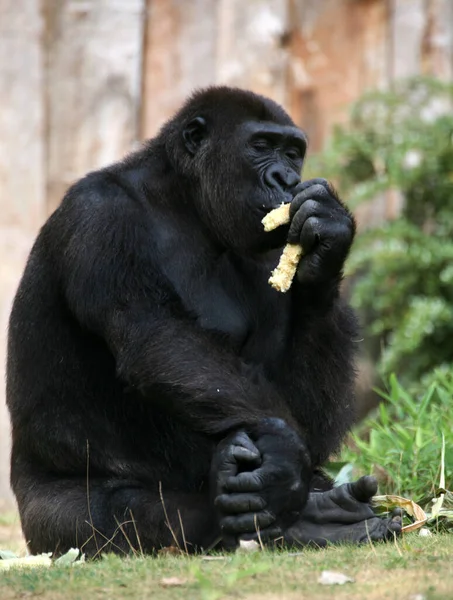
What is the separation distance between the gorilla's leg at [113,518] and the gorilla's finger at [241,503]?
223 millimetres

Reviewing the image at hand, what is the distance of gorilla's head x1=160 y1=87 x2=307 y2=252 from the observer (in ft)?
15.2

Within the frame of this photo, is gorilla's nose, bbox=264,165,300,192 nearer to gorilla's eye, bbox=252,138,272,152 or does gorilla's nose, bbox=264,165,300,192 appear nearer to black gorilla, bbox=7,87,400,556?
black gorilla, bbox=7,87,400,556

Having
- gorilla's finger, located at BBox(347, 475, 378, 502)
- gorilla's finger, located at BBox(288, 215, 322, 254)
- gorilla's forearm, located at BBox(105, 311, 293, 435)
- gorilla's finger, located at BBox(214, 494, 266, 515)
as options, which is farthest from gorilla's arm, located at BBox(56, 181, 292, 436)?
gorilla's finger, located at BBox(288, 215, 322, 254)

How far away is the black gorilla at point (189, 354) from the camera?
409 cm

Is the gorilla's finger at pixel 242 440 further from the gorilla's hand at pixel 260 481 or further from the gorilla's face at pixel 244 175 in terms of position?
the gorilla's face at pixel 244 175

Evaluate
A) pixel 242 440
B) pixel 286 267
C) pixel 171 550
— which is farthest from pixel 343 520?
pixel 286 267

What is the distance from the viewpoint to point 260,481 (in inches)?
154

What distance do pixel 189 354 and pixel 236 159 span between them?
1.01 metres

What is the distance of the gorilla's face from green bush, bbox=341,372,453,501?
4.09 feet

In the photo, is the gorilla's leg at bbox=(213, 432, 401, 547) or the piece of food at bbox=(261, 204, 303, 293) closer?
the gorilla's leg at bbox=(213, 432, 401, 547)

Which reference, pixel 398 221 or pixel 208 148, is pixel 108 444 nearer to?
pixel 208 148

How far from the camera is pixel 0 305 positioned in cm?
895

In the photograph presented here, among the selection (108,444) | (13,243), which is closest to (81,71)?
(13,243)

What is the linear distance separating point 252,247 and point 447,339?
14.1 ft
